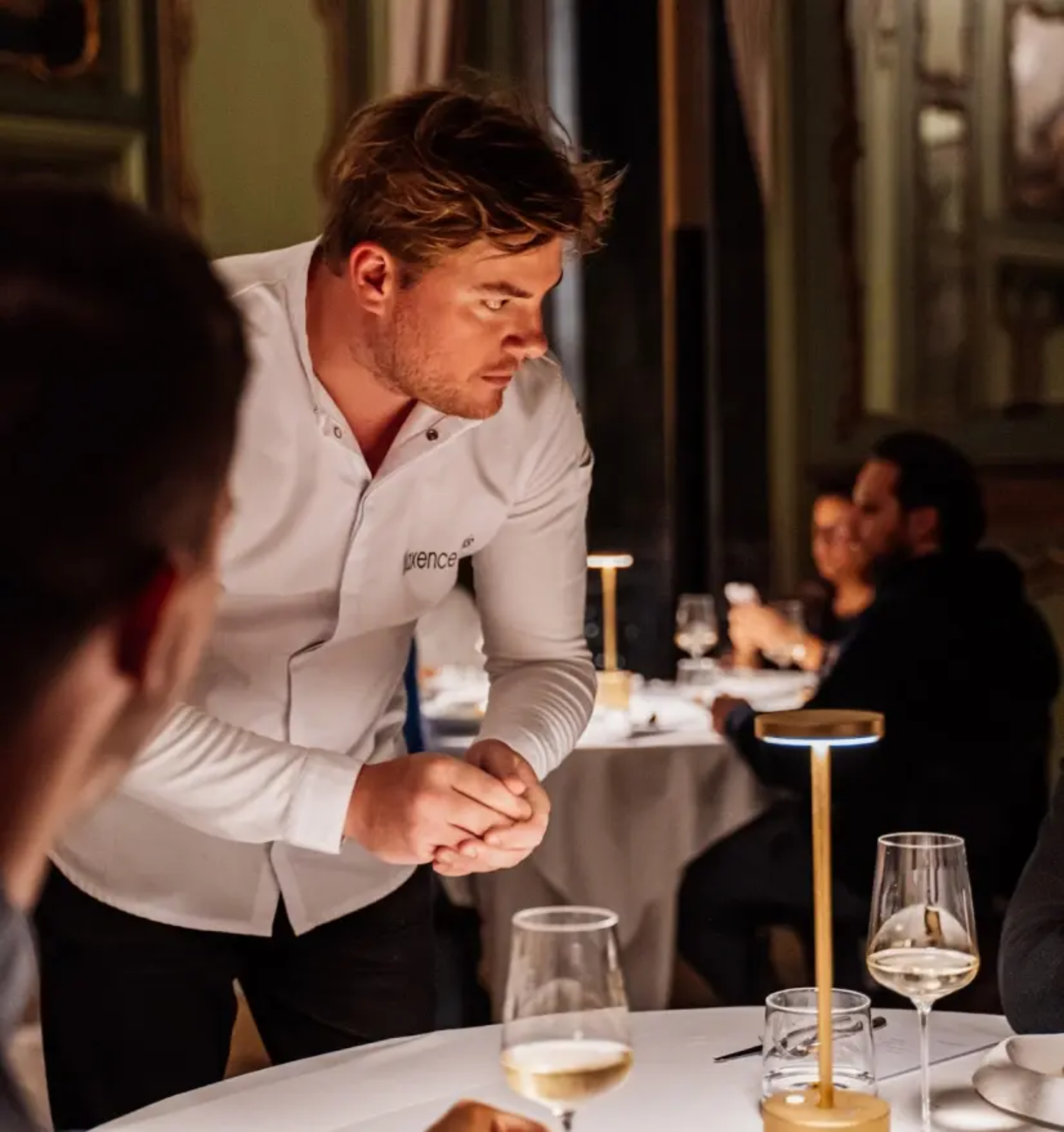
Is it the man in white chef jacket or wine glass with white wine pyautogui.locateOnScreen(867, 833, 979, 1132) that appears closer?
wine glass with white wine pyautogui.locateOnScreen(867, 833, 979, 1132)

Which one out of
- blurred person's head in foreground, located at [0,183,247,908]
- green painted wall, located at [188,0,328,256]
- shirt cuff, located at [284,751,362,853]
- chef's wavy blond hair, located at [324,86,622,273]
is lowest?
shirt cuff, located at [284,751,362,853]

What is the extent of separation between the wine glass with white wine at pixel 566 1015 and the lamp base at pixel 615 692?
262 cm

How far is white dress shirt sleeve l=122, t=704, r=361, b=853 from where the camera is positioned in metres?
1.71

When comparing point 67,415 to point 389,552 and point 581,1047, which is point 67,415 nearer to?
point 581,1047

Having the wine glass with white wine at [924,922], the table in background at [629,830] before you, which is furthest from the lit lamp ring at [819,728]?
the table in background at [629,830]

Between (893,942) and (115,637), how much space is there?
85 cm

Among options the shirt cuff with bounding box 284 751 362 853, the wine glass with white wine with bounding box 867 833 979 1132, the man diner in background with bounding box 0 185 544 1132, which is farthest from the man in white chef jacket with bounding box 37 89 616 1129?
the man diner in background with bounding box 0 185 544 1132

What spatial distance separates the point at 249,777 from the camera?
5.66 ft

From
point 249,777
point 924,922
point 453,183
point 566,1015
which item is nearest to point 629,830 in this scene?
point 249,777

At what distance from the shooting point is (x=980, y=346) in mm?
5688

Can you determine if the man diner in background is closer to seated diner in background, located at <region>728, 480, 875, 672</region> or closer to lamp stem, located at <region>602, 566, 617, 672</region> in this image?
lamp stem, located at <region>602, 566, 617, 672</region>

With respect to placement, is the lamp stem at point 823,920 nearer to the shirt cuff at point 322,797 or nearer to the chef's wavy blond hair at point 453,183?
the shirt cuff at point 322,797

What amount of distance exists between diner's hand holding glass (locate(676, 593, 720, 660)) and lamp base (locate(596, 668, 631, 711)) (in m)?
0.91

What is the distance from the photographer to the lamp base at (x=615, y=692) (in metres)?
3.64
